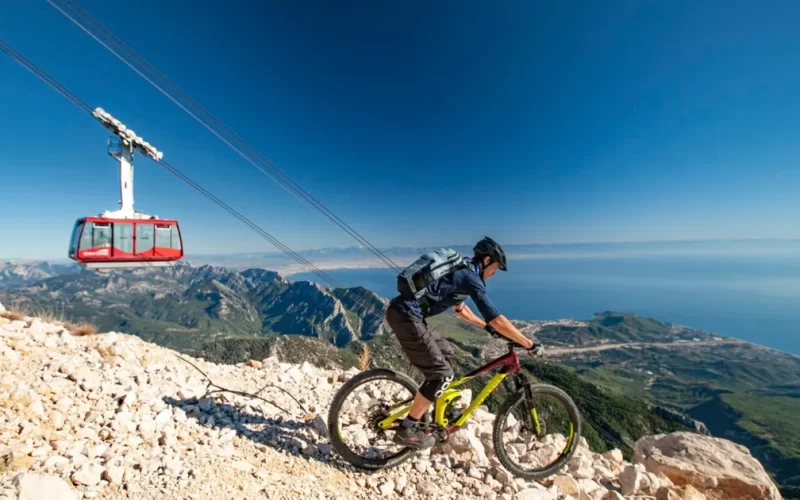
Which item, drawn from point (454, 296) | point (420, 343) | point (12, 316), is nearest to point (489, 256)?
point (454, 296)

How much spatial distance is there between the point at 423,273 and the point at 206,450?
11.6ft

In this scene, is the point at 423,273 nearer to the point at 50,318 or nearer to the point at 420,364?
the point at 420,364

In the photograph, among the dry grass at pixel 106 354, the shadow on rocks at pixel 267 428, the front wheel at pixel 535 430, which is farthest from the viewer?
the dry grass at pixel 106 354

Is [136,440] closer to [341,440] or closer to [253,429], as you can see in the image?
[253,429]

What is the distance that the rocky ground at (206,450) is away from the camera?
11.7 feet

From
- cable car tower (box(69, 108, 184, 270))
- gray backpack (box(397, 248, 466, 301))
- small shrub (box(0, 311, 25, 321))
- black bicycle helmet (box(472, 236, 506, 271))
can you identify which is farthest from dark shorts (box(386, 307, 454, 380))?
cable car tower (box(69, 108, 184, 270))

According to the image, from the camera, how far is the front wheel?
4.97 m

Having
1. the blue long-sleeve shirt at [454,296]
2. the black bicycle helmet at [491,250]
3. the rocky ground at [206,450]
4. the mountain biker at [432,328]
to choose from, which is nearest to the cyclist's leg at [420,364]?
the mountain biker at [432,328]

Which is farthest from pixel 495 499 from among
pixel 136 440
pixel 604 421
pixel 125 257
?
pixel 604 421

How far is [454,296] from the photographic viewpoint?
4457 millimetres

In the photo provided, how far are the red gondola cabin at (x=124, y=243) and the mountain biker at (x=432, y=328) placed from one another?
418 inches

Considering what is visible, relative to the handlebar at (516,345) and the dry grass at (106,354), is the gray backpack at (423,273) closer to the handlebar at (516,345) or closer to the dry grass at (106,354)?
the handlebar at (516,345)

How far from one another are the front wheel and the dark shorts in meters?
1.30

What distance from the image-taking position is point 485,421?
22.0ft
